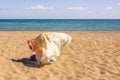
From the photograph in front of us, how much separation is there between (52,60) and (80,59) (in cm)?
102

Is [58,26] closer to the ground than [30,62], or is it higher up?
closer to the ground

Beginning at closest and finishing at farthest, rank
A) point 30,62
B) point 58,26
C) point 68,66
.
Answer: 1. point 68,66
2. point 30,62
3. point 58,26

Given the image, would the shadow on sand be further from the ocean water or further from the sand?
the ocean water

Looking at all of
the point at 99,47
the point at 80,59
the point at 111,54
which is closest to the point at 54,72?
the point at 80,59

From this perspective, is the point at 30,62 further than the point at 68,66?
Yes

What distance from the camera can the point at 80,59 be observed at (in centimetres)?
898

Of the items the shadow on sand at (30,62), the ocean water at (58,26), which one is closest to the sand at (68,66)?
the shadow on sand at (30,62)

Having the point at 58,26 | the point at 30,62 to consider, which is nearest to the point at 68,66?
the point at 30,62

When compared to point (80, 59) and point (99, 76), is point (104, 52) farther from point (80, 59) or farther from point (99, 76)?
point (99, 76)

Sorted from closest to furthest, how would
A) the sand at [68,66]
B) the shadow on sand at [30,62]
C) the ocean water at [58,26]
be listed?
the sand at [68,66]
the shadow on sand at [30,62]
the ocean water at [58,26]

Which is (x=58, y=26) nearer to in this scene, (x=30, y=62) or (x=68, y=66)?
(x=30, y=62)

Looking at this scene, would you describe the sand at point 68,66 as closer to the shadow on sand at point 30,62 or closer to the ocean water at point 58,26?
the shadow on sand at point 30,62

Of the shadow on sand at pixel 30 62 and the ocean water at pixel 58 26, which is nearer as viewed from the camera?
the shadow on sand at pixel 30 62

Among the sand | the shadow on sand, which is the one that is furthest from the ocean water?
the shadow on sand
